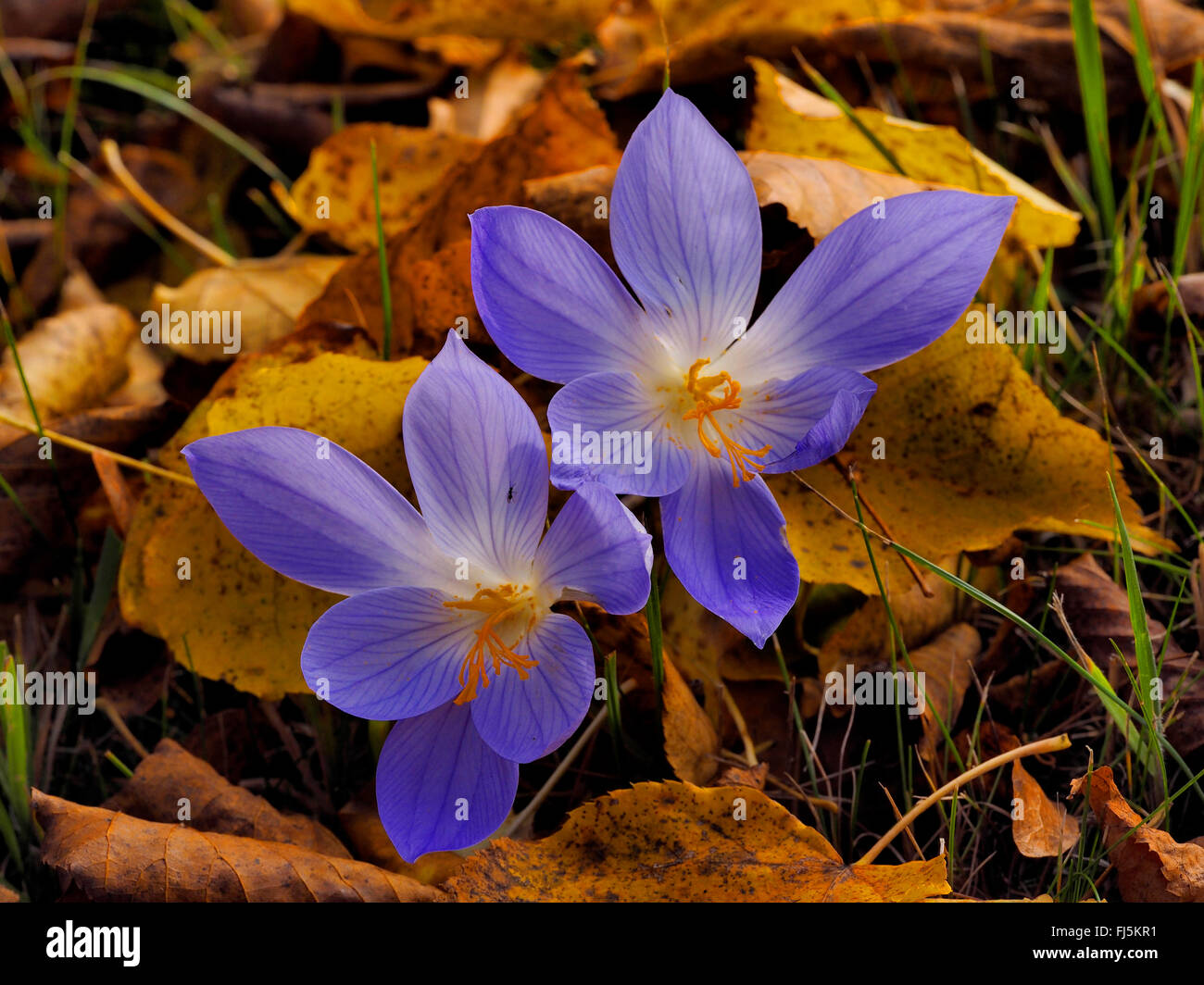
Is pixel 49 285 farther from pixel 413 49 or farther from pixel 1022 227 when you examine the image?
pixel 1022 227

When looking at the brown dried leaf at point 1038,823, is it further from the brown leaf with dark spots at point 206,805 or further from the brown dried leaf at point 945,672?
the brown leaf with dark spots at point 206,805

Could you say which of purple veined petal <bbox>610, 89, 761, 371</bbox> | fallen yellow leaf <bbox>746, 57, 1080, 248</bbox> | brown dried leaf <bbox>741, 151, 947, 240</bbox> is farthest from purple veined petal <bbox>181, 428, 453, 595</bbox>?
fallen yellow leaf <bbox>746, 57, 1080, 248</bbox>

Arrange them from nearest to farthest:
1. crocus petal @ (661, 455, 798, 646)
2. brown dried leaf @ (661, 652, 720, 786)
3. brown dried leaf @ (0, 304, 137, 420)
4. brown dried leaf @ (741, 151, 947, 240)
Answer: crocus petal @ (661, 455, 798, 646) → brown dried leaf @ (661, 652, 720, 786) → brown dried leaf @ (741, 151, 947, 240) → brown dried leaf @ (0, 304, 137, 420)

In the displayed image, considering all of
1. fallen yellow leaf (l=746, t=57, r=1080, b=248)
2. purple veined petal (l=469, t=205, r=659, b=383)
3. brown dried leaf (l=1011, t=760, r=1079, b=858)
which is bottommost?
brown dried leaf (l=1011, t=760, r=1079, b=858)

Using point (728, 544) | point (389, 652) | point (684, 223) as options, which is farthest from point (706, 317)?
point (389, 652)

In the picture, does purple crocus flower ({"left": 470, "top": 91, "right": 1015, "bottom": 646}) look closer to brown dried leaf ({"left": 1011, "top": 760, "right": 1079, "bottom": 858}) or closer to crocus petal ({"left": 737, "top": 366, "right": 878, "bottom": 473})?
crocus petal ({"left": 737, "top": 366, "right": 878, "bottom": 473})

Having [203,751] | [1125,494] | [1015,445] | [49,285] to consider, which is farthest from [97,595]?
[1125,494]

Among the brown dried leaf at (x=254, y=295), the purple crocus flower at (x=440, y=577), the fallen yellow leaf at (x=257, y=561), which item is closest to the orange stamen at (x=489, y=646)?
the purple crocus flower at (x=440, y=577)
